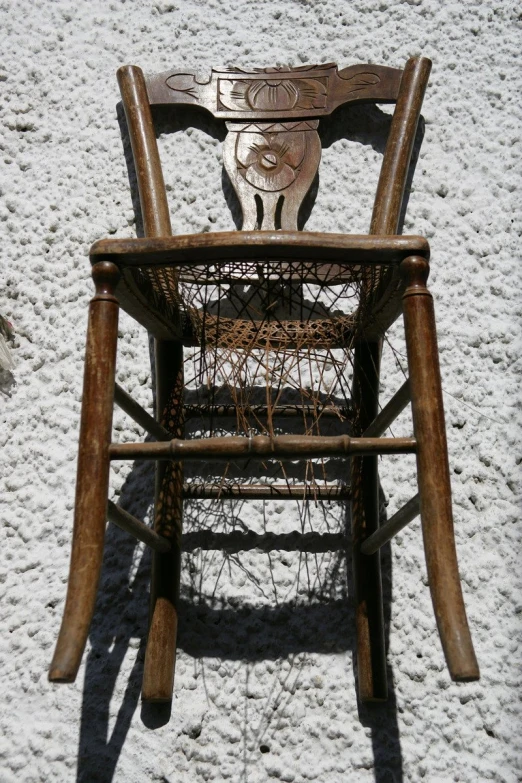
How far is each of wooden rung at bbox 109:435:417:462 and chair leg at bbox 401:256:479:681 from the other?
26 millimetres

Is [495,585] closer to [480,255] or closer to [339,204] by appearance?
[480,255]

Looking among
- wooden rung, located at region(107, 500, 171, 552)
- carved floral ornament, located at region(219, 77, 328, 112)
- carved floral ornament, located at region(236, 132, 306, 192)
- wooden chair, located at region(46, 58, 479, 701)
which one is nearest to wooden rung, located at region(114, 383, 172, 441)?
wooden chair, located at region(46, 58, 479, 701)

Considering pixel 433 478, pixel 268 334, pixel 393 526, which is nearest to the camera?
pixel 433 478

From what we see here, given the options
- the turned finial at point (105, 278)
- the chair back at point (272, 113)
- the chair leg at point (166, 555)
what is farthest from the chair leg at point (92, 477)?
the chair back at point (272, 113)

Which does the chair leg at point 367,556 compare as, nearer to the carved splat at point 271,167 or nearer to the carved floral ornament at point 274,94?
the carved splat at point 271,167

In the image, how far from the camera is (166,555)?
3.05 feet

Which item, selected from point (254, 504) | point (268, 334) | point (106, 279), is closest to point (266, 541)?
point (254, 504)

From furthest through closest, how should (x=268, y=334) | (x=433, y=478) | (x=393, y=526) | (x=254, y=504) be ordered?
(x=254, y=504) → (x=268, y=334) → (x=393, y=526) → (x=433, y=478)

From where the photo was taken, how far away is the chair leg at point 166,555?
0.89 m

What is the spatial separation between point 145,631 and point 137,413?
0.31m

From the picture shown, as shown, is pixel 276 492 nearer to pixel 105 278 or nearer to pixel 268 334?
pixel 268 334

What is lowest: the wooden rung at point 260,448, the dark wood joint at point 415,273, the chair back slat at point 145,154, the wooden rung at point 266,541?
the wooden rung at point 260,448

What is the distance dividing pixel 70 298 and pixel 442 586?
71cm

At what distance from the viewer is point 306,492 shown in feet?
3.07
